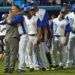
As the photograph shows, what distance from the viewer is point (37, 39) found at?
18.1 m

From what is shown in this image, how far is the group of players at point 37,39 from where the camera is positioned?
16672 millimetres

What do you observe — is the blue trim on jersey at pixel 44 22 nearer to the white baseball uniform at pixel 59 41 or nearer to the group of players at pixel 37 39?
the group of players at pixel 37 39

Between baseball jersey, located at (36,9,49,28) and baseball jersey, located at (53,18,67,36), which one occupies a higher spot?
baseball jersey, located at (36,9,49,28)

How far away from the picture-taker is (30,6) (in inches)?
726

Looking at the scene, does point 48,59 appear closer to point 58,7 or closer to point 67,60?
point 67,60

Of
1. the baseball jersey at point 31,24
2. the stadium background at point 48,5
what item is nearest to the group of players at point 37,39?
the baseball jersey at point 31,24

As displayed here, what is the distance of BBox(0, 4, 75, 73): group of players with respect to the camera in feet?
54.7

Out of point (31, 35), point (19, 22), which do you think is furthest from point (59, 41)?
point (19, 22)

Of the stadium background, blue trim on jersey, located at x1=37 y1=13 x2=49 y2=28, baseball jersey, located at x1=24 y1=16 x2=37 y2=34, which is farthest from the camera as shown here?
the stadium background

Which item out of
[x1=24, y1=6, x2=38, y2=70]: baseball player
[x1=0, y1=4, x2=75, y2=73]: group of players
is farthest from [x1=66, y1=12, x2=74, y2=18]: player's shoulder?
[x1=24, y1=6, x2=38, y2=70]: baseball player

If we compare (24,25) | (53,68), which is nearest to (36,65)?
(53,68)

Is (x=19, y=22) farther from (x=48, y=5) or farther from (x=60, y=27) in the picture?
(x=48, y=5)

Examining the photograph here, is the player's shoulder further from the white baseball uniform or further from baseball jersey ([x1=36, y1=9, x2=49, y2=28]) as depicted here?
baseball jersey ([x1=36, y1=9, x2=49, y2=28])

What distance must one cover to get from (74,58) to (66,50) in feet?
1.92
